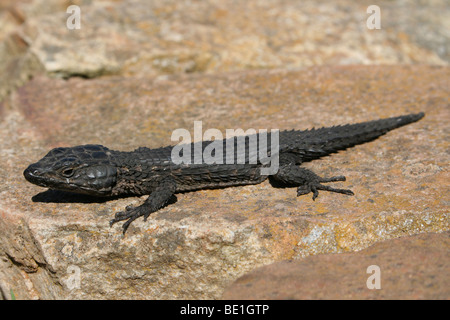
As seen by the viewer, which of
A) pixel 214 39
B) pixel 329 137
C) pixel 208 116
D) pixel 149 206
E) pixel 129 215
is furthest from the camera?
pixel 214 39

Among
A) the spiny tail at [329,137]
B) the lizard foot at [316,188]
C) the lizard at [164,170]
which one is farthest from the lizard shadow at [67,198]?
the spiny tail at [329,137]

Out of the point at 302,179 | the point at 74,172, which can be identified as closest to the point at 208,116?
the point at 302,179

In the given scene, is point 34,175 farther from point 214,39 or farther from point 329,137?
point 214,39

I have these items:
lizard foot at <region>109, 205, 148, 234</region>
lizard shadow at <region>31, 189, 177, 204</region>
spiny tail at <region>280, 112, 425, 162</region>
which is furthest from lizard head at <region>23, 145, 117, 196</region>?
spiny tail at <region>280, 112, 425, 162</region>

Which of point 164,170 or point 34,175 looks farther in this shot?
point 164,170

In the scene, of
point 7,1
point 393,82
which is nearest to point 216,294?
point 393,82

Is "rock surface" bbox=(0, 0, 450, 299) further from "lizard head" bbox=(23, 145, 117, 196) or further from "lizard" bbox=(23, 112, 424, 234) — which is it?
"lizard head" bbox=(23, 145, 117, 196)
